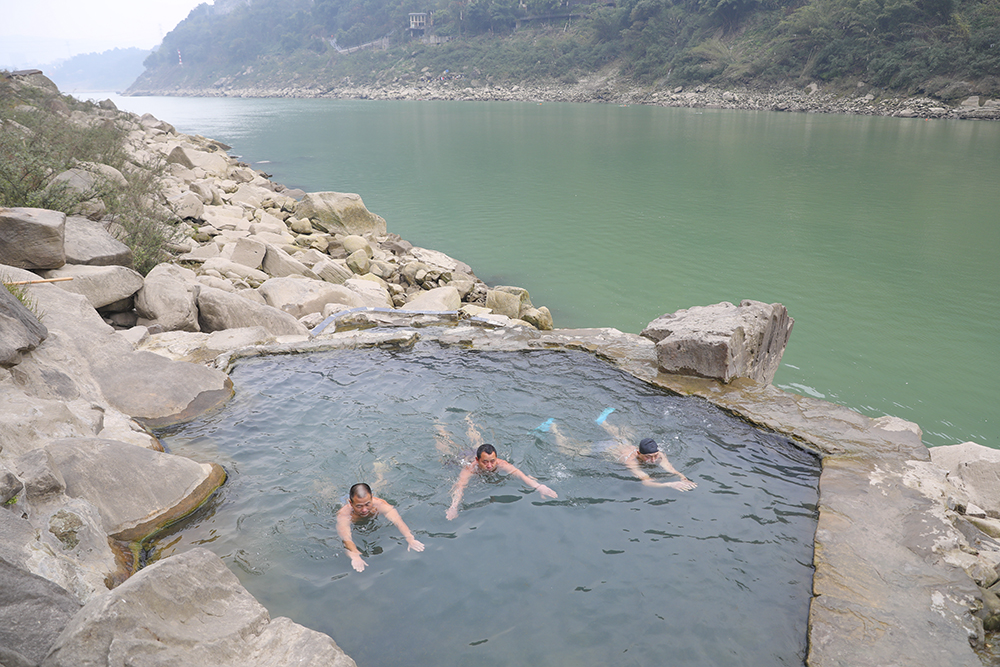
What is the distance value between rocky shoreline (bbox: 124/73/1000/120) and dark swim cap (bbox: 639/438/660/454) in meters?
61.2

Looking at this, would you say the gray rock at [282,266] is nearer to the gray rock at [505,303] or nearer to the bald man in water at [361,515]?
the gray rock at [505,303]

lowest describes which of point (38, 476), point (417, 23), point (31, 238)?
point (38, 476)

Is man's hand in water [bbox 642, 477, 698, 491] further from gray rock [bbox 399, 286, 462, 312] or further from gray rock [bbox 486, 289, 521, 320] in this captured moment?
gray rock [bbox 399, 286, 462, 312]

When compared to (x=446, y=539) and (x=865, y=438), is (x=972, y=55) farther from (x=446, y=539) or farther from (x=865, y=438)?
(x=446, y=539)

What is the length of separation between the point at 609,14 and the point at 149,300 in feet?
354

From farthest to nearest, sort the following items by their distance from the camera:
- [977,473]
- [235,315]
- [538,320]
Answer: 1. [538,320]
2. [235,315]
3. [977,473]

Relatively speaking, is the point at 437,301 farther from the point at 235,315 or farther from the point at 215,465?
the point at 215,465

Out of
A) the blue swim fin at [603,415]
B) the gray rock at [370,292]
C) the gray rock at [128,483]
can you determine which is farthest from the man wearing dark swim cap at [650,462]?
the gray rock at [370,292]

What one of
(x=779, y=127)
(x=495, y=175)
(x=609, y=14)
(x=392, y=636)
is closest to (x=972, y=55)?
(x=779, y=127)

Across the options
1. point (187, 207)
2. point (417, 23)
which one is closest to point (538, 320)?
point (187, 207)

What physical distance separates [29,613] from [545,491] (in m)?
4.84

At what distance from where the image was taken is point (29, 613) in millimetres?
3410

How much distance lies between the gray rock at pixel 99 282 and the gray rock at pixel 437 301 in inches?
200

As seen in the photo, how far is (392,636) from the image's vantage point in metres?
4.95
